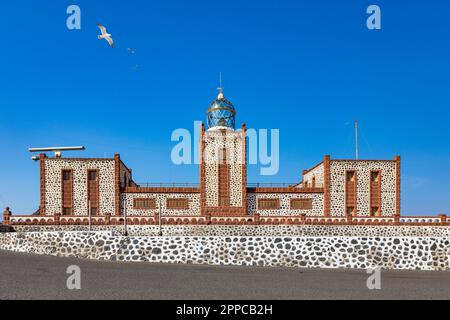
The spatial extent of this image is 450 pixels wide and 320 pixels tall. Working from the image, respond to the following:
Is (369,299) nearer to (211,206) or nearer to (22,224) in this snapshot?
(211,206)

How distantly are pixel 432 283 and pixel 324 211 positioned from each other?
2025cm

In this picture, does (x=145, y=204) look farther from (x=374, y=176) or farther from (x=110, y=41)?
(x=374, y=176)

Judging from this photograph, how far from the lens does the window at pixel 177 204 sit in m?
28.7

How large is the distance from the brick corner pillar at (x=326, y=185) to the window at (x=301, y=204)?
3.54ft

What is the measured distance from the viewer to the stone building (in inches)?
1103

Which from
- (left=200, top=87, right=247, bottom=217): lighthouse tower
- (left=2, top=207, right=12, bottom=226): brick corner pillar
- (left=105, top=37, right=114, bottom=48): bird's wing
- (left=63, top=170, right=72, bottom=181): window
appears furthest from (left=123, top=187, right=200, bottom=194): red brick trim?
(left=105, top=37, right=114, bottom=48): bird's wing

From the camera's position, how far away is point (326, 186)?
28703 millimetres

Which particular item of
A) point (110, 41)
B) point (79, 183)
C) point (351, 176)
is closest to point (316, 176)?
point (351, 176)

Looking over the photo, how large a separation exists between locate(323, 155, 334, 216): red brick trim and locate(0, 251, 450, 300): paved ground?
18.2 m

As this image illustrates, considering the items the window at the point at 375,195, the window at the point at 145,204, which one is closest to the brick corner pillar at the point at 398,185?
the window at the point at 375,195
